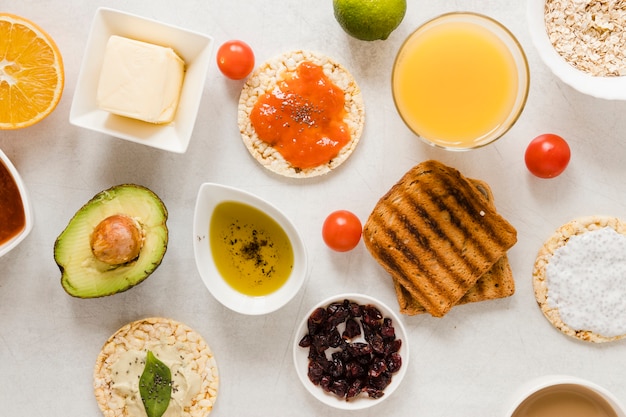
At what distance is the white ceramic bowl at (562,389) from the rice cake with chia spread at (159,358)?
3.07 feet

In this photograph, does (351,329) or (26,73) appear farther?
(351,329)

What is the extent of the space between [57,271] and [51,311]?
131mm

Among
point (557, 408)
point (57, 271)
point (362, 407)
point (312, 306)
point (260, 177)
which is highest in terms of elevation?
point (260, 177)

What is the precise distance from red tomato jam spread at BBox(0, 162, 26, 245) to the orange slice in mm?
167

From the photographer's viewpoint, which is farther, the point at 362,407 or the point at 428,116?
the point at 362,407

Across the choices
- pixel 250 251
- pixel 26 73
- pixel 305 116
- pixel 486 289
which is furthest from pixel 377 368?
pixel 26 73

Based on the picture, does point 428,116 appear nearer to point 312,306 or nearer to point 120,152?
point 312,306

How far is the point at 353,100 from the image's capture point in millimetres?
1958

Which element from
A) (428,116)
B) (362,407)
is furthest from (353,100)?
(362,407)

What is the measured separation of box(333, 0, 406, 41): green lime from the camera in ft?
5.66

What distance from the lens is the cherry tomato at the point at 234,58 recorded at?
1.88 metres

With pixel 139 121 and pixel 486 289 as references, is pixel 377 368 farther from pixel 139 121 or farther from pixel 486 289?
pixel 139 121

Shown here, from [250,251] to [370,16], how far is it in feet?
2.51

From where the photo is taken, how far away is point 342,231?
1900 mm
